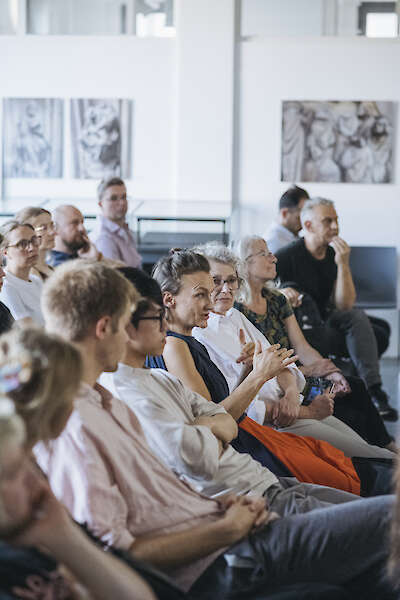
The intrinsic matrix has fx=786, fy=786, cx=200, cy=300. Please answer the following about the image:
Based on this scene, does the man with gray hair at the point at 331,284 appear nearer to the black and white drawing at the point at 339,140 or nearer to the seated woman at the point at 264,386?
the seated woman at the point at 264,386

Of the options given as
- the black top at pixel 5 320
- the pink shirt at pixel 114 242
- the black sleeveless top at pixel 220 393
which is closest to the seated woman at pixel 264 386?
the black sleeveless top at pixel 220 393

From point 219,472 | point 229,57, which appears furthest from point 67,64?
point 219,472

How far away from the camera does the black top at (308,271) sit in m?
5.36

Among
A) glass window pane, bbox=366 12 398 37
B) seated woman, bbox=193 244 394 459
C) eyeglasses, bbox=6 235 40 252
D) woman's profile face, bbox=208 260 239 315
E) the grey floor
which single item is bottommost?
the grey floor

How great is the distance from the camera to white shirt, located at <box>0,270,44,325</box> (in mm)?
4074

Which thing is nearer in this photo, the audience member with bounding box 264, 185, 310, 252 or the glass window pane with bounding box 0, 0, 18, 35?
the audience member with bounding box 264, 185, 310, 252

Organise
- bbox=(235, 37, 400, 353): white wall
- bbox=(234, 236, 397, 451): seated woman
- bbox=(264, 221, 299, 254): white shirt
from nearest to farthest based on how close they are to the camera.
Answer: bbox=(234, 236, 397, 451): seated woman, bbox=(264, 221, 299, 254): white shirt, bbox=(235, 37, 400, 353): white wall

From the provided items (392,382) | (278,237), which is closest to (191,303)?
(278,237)

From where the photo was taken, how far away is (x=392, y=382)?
6465mm

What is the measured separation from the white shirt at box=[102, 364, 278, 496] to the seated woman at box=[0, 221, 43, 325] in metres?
2.09

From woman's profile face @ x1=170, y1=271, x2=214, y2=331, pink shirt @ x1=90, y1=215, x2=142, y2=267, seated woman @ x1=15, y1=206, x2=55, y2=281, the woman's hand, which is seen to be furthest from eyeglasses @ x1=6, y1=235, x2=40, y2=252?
pink shirt @ x1=90, y1=215, x2=142, y2=267

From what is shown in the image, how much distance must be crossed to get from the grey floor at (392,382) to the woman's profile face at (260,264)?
1310 mm

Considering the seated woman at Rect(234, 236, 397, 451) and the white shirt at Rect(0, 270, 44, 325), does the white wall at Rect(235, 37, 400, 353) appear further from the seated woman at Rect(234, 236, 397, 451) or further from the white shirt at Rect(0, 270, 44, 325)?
the white shirt at Rect(0, 270, 44, 325)

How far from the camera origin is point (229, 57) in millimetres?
7562
